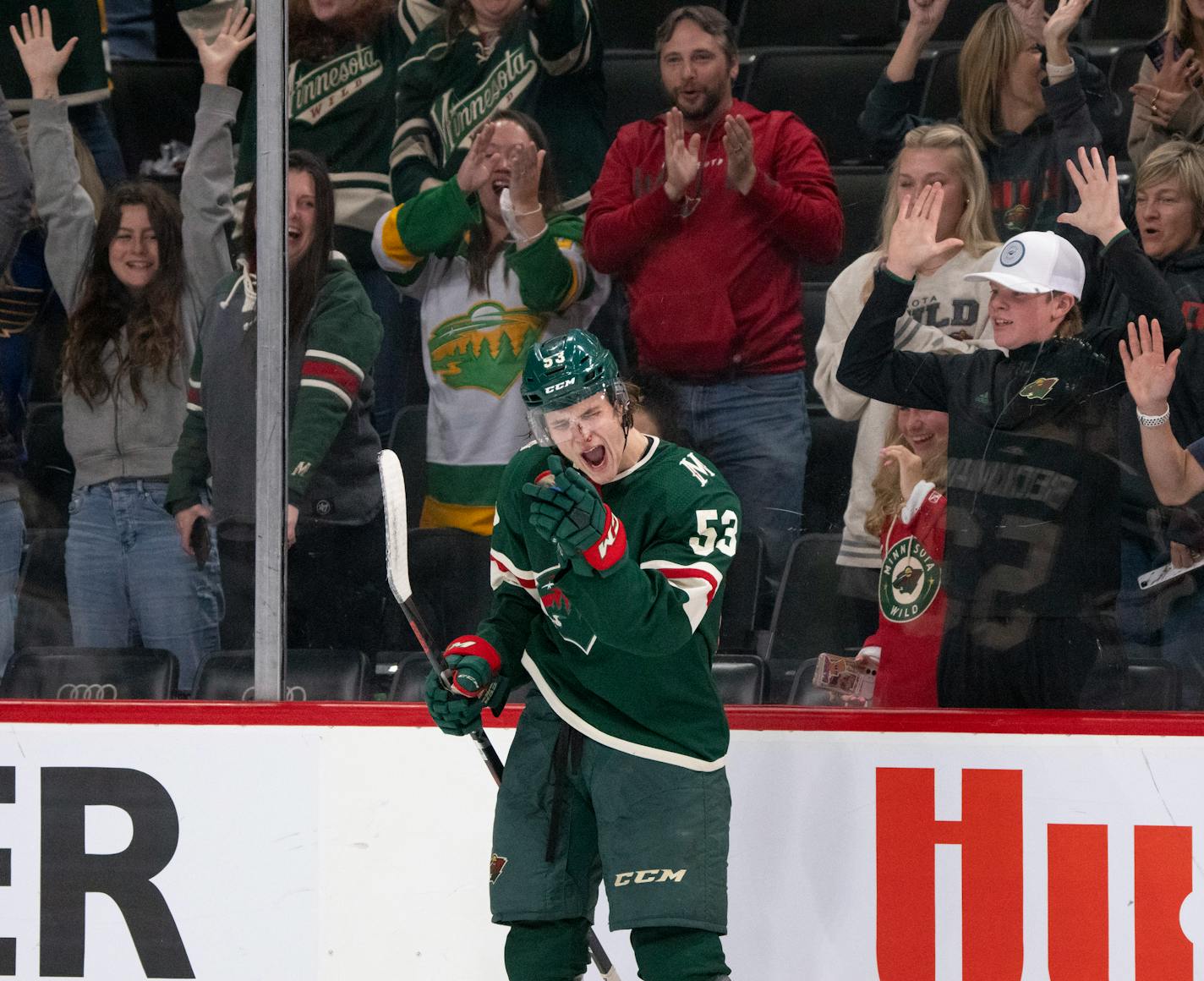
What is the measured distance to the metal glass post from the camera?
2.69m

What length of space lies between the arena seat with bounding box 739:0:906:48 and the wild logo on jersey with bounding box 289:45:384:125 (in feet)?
2.30

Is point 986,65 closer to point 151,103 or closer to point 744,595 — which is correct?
point 744,595

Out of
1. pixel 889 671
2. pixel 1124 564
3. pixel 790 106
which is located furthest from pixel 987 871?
pixel 790 106

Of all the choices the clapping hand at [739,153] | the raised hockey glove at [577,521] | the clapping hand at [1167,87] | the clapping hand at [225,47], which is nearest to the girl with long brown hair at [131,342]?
the clapping hand at [225,47]

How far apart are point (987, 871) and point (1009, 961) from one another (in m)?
0.14

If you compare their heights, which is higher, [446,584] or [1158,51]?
[1158,51]

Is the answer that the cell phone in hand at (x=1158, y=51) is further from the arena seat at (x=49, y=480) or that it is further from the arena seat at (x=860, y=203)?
the arena seat at (x=49, y=480)

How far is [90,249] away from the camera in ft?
9.44

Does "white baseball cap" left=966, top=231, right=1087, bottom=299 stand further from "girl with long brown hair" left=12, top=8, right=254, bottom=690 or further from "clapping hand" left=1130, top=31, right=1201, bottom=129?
"girl with long brown hair" left=12, top=8, right=254, bottom=690

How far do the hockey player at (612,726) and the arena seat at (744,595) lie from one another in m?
0.58

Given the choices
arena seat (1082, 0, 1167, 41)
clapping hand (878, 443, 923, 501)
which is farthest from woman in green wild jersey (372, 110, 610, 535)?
arena seat (1082, 0, 1167, 41)

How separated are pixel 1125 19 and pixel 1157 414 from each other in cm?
67

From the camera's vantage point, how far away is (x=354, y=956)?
256 centimetres

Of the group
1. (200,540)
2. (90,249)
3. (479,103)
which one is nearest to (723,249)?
(479,103)
